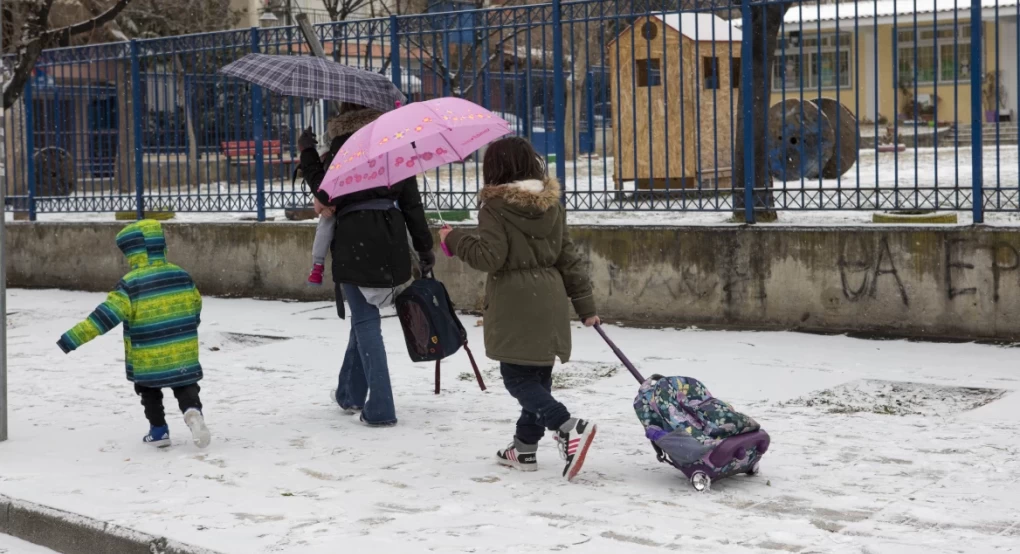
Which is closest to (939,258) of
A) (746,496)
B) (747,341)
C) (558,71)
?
(747,341)

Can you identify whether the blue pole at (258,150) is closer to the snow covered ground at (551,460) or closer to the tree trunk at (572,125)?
the tree trunk at (572,125)

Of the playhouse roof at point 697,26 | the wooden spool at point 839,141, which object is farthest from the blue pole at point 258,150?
the wooden spool at point 839,141

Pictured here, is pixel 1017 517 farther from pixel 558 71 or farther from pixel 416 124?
pixel 558 71

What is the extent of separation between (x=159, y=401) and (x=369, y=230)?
1.33m

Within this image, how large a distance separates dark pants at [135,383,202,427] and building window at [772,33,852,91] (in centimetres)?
445

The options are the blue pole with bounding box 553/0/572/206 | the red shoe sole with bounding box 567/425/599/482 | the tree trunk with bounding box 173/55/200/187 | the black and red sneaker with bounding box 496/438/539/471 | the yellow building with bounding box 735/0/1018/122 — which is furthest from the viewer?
the tree trunk with bounding box 173/55/200/187

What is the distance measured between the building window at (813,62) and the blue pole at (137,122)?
6.44 metres

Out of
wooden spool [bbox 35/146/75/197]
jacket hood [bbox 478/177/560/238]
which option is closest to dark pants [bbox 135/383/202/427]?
jacket hood [bbox 478/177/560/238]

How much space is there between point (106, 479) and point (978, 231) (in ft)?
19.4

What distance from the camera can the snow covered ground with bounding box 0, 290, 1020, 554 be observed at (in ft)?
16.6

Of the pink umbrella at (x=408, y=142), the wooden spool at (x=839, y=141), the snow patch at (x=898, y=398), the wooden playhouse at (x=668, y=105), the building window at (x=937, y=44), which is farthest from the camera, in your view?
the wooden playhouse at (x=668, y=105)

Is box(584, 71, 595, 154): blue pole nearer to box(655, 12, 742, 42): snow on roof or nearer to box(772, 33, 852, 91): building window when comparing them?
box(655, 12, 742, 42): snow on roof

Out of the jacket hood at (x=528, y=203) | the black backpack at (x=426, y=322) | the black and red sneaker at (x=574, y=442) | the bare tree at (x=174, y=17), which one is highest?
the bare tree at (x=174, y=17)

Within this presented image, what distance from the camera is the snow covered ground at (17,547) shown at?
550 cm
